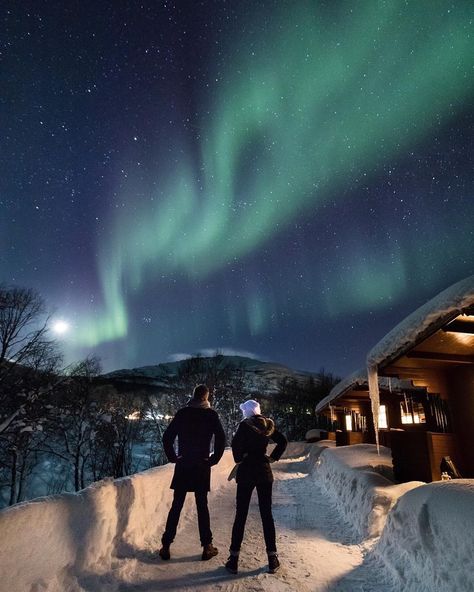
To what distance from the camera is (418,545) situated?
3871mm

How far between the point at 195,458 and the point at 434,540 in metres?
2.77

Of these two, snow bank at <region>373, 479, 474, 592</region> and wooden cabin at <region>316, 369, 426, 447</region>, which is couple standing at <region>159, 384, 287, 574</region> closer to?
snow bank at <region>373, 479, 474, 592</region>

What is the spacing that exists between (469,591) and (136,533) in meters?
3.75

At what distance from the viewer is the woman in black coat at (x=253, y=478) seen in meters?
4.11

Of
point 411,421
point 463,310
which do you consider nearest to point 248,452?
point 463,310

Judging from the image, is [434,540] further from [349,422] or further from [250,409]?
[349,422]

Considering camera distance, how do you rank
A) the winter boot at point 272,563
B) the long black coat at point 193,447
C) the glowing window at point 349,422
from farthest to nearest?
the glowing window at point 349,422, the long black coat at point 193,447, the winter boot at point 272,563

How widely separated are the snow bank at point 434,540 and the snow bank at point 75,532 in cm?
310

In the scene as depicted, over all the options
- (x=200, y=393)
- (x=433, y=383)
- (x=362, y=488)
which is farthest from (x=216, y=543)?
(x=433, y=383)

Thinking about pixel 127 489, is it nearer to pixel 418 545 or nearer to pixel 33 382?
pixel 418 545

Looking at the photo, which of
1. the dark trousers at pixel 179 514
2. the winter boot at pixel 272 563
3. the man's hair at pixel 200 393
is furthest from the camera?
the man's hair at pixel 200 393

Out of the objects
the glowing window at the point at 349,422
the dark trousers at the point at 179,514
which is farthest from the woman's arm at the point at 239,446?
the glowing window at the point at 349,422

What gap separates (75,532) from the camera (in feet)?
11.5

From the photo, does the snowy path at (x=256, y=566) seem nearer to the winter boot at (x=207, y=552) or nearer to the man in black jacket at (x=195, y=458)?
the winter boot at (x=207, y=552)
